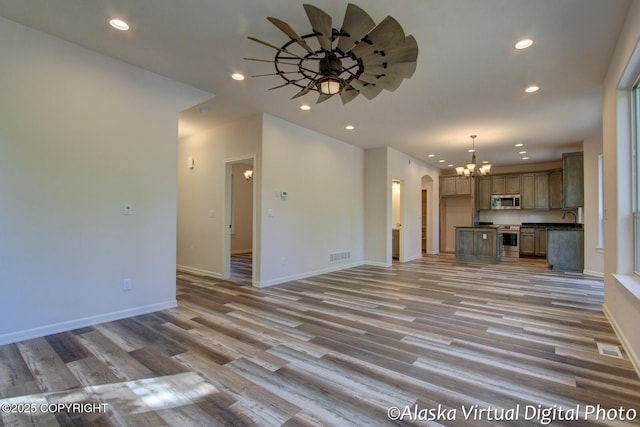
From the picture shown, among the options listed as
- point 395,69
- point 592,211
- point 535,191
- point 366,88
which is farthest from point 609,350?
point 535,191

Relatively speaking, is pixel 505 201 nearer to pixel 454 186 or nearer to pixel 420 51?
pixel 454 186

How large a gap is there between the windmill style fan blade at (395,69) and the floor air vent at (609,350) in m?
2.97

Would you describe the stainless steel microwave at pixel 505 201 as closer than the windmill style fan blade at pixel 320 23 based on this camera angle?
No

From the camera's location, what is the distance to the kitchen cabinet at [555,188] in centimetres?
898

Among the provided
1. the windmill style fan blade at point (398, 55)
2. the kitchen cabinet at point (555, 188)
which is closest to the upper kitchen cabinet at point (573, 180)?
the kitchen cabinet at point (555, 188)

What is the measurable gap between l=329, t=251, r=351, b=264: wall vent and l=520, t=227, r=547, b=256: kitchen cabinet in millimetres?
5939

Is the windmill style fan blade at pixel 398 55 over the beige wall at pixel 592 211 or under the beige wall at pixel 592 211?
over

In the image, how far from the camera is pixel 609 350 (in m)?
2.75

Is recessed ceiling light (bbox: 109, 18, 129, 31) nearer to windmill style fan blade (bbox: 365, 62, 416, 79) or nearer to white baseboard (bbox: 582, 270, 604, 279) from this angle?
windmill style fan blade (bbox: 365, 62, 416, 79)

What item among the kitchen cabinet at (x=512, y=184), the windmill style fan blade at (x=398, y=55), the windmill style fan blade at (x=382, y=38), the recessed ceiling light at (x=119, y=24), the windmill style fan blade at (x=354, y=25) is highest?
the recessed ceiling light at (x=119, y=24)

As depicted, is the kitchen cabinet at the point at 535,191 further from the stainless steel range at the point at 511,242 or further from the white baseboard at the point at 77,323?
the white baseboard at the point at 77,323

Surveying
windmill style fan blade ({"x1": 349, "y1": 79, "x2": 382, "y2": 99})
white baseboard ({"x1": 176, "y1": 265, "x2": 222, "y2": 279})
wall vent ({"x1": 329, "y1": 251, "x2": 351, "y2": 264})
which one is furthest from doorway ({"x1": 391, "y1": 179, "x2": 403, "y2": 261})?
windmill style fan blade ({"x1": 349, "y1": 79, "x2": 382, "y2": 99})

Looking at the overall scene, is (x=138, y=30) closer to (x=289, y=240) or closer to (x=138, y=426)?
(x=138, y=426)

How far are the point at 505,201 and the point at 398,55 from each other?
9064 millimetres
